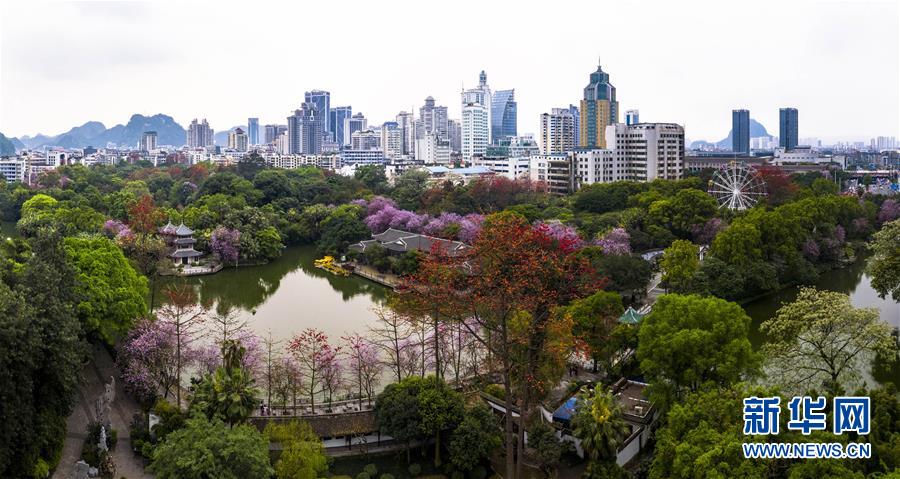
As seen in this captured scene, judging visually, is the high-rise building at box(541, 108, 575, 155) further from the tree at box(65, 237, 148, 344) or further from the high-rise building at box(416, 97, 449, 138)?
the tree at box(65, 237, 148, 344)

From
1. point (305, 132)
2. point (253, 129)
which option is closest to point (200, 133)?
point (305, 132)

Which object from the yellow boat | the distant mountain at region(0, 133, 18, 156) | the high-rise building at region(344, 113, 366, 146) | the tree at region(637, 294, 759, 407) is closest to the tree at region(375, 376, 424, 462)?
the tree at region(637, 294, 759, 407)

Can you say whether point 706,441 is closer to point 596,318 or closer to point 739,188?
Result: point 596,318

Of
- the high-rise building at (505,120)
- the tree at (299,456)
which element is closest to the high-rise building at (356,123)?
the high-rise building at (505,120)

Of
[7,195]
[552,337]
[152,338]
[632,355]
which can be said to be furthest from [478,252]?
[7,195]

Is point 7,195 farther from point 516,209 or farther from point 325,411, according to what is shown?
point 325,411

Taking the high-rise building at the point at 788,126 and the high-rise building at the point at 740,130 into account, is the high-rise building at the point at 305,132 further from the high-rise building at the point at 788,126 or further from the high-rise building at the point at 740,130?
the high-rise building at the point at 788,126

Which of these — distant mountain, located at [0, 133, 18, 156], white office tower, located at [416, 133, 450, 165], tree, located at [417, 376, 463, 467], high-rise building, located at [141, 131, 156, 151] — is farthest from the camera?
high-rise building, located at [141, 131, 156, 151]
